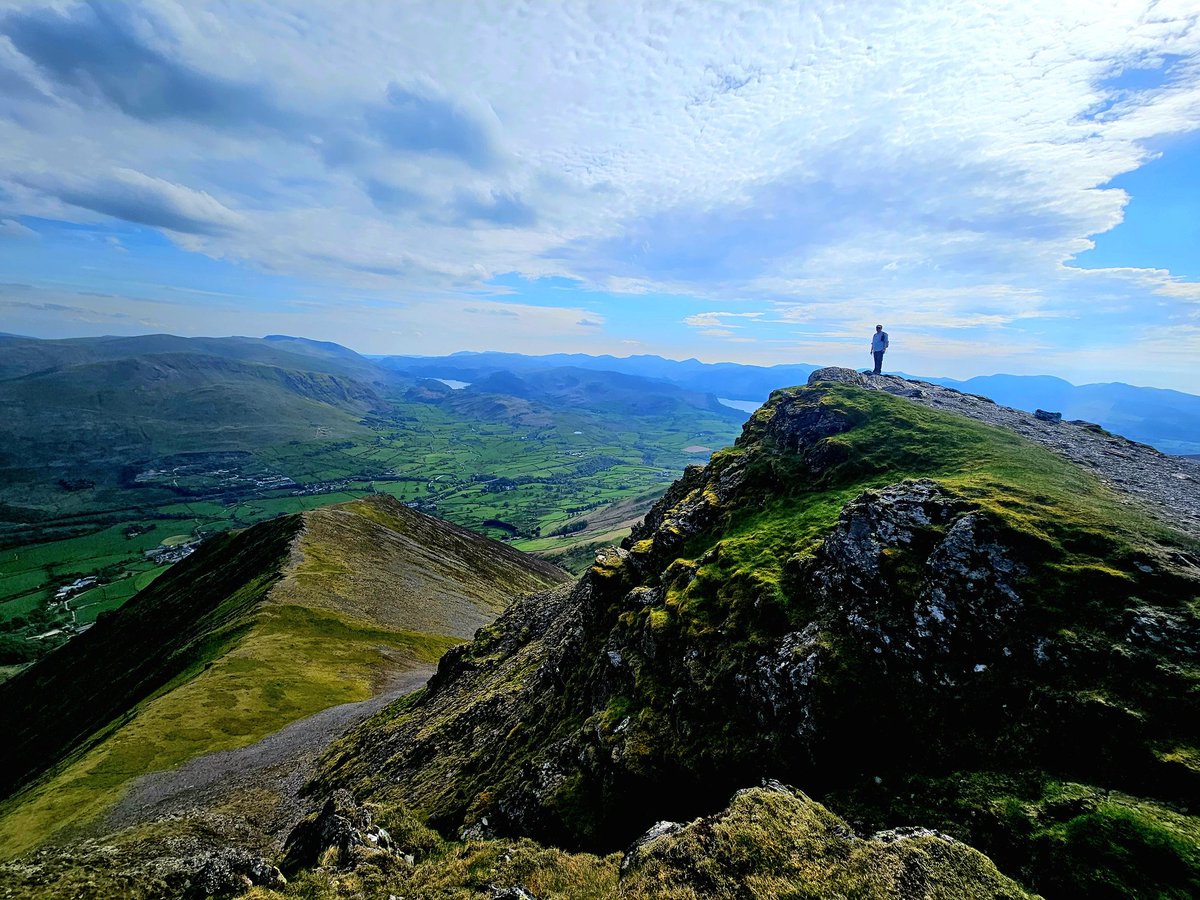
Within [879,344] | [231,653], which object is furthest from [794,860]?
[231,653]

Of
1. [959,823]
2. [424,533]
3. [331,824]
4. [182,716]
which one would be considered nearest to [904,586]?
[959,823]

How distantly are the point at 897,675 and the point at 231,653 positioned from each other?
9193 centimetres

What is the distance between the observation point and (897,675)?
21.7 meters

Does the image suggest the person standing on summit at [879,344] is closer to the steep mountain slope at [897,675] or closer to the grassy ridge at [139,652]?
the steep mountain slope at [897,675]

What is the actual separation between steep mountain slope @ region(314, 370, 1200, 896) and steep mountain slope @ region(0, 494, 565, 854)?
3217 cm

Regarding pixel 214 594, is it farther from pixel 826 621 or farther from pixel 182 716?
pixel 826 621

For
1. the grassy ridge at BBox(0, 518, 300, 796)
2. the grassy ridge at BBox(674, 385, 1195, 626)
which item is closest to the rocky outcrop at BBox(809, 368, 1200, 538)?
the grassy ridge at BBox(674, 385, 1195, 626)

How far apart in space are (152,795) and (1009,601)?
7338 centimetres

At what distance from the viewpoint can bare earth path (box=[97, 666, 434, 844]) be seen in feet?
152

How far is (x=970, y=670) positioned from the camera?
20.3 m

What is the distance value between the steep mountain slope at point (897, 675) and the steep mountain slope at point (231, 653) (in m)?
32.2

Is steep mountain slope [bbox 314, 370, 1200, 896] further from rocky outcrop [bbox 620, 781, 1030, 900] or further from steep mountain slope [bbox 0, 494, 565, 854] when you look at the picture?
steep mountain slope [bbox 0, 494, 565, 854]

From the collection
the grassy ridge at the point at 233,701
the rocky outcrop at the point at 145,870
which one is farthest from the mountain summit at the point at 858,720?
the grassy ridge at the point at 233,701

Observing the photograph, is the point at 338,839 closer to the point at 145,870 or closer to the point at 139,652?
the point at 145,870
